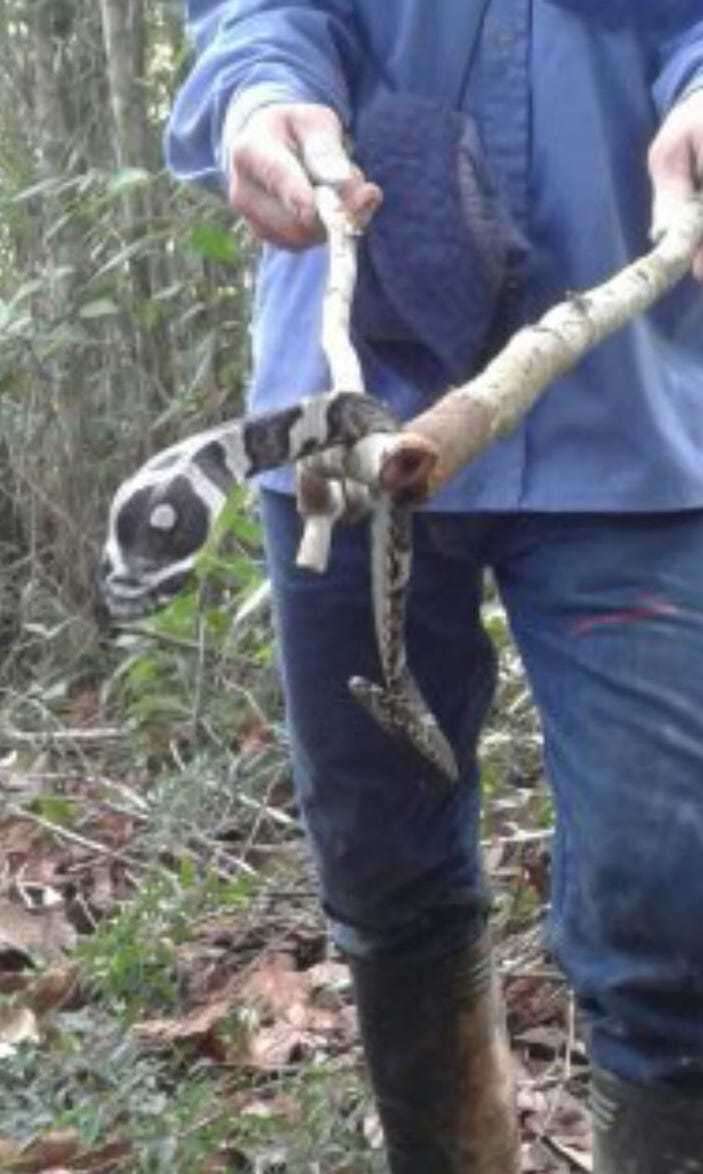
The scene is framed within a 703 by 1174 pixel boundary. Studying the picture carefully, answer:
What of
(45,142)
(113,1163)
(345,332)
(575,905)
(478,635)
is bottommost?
(113,1163)

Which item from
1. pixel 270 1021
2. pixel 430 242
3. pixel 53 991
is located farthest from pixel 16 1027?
pixel 430 242

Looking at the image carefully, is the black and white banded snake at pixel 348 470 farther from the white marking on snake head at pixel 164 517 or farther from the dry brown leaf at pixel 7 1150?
the white marking on snake head at pixel 164 517

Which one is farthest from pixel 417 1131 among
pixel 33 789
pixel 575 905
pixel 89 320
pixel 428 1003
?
pixel 89 320

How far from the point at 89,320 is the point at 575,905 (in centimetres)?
439

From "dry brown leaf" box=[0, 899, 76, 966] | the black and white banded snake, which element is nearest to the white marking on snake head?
"dry brown leaf" box=[0, 899, 76, 966]

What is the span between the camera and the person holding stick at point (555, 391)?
95.7 inches

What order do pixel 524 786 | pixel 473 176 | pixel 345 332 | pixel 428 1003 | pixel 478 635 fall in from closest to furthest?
pixel 345 332, pixel 473 176, pixel 478 635, pixel 428 1003, pixel 524 786

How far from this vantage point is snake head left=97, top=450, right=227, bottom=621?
18.5 feet

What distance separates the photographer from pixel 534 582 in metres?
2.56

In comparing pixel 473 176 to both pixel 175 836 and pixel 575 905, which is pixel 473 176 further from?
pixel 175 836

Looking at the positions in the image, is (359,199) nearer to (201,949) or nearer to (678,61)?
(678,61)

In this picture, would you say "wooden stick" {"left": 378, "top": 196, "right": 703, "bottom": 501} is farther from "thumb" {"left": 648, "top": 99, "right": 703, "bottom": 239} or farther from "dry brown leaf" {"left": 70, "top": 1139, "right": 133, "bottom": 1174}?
"dry brown leaf" {"left": 70, "top": 1139, "right": 133, "bottom": 1174}

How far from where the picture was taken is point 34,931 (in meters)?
4.28

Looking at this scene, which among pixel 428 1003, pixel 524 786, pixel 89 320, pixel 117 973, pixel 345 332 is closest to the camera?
pixel 345 332
